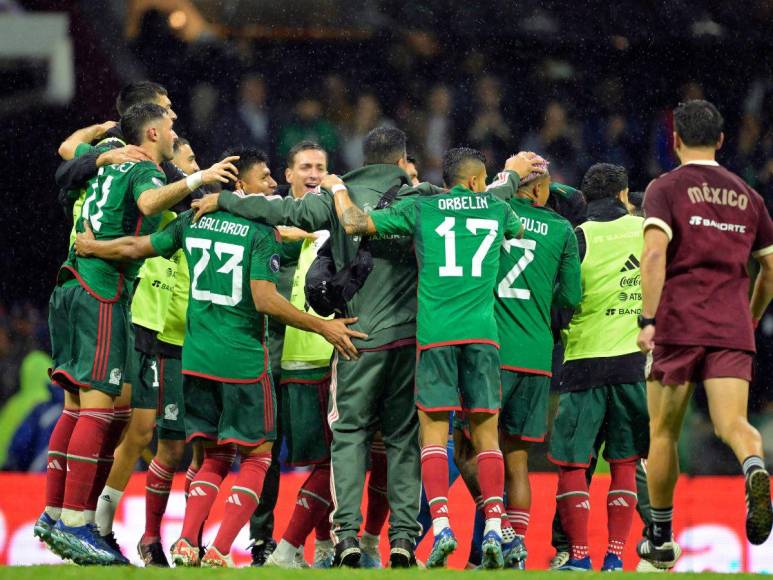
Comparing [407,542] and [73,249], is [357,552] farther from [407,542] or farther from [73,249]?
[73,249]

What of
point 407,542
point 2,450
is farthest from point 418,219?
point 2,450

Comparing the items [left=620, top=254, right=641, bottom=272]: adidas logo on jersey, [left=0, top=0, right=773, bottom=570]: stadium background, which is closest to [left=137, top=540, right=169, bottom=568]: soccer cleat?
[left=620, top=254, right=641, bottom=272]: adidas logo on jersey

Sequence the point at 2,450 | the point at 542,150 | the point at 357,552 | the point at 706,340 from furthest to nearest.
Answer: the point at 542,150 → the point at 2,450 → the point at 357,552 → the point at 706,340

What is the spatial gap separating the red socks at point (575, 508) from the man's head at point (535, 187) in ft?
4.66

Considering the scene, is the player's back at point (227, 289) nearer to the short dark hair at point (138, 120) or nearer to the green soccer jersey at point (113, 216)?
the green soccer jersey at point (113, 216)

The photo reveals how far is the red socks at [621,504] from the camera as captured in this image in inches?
245

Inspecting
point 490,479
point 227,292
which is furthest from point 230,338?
point 490,479

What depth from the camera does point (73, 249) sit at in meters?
5.73

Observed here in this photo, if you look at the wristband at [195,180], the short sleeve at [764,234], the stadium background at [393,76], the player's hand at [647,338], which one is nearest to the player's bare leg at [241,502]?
the wristband at [195,180]

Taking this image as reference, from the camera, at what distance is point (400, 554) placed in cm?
538

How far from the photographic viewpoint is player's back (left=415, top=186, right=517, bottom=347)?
5.41 meters

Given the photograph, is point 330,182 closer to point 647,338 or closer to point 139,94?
point 139,94

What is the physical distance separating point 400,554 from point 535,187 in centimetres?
207

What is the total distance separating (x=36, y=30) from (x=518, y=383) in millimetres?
7843
